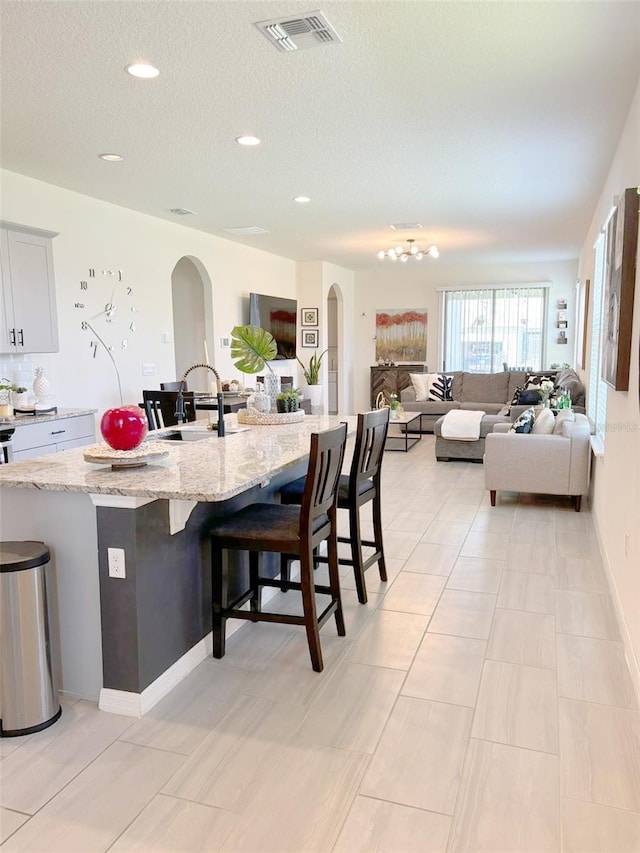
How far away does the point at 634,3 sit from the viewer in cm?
235

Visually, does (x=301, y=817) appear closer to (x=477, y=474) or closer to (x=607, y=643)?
(x=607, y=643)

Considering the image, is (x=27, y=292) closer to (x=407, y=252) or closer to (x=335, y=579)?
(x=335, y=579)

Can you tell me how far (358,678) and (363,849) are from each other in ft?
2.90

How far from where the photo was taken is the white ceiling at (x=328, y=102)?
2.51 metres

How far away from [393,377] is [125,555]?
30.5 feet

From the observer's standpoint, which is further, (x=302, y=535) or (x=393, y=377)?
(x=393, y=377)

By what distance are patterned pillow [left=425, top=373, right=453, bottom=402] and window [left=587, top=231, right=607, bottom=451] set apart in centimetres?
367

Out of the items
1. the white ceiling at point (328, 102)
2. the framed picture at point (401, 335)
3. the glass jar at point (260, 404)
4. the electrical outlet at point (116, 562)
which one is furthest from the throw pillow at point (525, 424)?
the framed picture at point (401, 335)

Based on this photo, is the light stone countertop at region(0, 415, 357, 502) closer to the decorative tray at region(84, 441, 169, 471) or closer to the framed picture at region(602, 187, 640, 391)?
the decorative tray at region(84, 441, 169, 471)

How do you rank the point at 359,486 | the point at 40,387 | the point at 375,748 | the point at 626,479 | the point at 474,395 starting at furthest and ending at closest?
the point at 474,395 → the point at 40,387 → the point at 359,486 → the point at 626,479 → the point at 375,748

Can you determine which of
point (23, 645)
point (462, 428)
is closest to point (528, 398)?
point (462, 428)

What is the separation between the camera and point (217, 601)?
2.65 metres

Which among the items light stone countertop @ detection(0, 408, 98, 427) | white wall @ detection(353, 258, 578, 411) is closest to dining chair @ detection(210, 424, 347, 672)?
light stone countertop @ detection(0, 408, 98, 427)

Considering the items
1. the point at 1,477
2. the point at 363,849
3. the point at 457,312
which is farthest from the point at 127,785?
the point at 457,312
